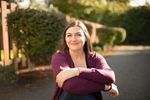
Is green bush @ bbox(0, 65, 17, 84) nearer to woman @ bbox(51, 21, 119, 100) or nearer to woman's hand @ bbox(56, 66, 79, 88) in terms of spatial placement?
woman @ bbox(51, 21, 119, 100)

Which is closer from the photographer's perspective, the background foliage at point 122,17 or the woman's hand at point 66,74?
the woman's hand at point 66,74

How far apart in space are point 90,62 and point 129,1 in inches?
1241

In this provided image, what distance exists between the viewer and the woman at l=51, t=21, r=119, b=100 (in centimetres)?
335

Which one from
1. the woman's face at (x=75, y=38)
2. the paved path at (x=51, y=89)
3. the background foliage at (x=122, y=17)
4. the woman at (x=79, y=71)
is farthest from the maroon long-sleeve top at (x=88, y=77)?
the background foliage at (x=122, y=17)


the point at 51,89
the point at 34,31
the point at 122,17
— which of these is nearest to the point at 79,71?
the point at 51,89

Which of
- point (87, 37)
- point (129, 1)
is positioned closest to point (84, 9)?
point (129, 1)

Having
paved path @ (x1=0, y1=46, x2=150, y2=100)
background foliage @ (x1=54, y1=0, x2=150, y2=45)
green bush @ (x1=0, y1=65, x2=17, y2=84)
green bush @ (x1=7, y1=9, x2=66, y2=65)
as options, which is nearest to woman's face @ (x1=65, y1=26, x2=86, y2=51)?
paved path @ (x1=0, y1=46, x2=150, y2=100)

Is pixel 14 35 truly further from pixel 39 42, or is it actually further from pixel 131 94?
pixel 131 94

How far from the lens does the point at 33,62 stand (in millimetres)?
10539

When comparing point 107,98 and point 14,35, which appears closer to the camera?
point 107,98

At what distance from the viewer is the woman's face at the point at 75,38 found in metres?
3.55

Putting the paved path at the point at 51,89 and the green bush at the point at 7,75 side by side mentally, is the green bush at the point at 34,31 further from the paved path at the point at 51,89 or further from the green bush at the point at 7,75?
the green bush at the point at 7,75

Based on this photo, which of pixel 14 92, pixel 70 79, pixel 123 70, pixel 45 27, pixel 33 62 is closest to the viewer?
pixel 70 79

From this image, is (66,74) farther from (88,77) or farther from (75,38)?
(75,38)
